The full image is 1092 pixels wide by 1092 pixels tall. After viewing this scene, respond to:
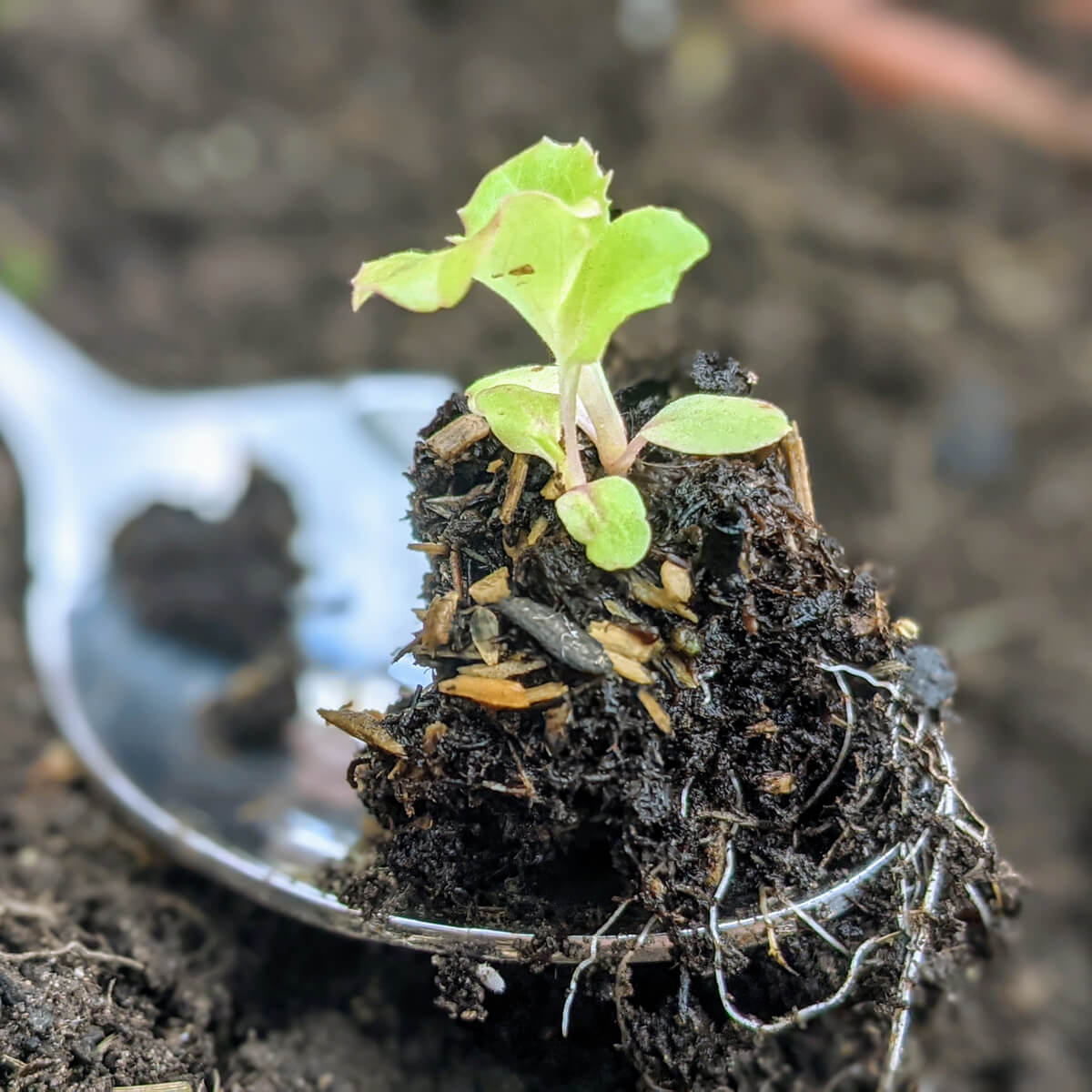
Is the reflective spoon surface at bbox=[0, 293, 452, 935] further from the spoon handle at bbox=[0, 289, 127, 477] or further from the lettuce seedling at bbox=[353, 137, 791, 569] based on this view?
the lettuce seedling at bbox=[353, 137, 791, 569]

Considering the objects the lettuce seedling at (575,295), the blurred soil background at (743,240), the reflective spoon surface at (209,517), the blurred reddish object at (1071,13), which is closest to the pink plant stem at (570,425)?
the lettuce seedling at (575,295)

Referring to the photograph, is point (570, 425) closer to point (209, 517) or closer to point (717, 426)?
point (717, 426)

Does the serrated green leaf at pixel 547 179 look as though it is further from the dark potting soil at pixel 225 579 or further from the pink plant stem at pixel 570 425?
the dark potting soil at pixel 225 579

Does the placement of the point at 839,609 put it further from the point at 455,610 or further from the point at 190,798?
the point at 190,798

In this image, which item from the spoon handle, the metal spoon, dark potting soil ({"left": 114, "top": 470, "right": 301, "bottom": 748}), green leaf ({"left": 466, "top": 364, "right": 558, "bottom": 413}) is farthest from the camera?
the spoon handle

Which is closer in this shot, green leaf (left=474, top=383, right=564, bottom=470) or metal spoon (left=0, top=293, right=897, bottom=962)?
green leaf (left=474, top=383, right=564, bottom=470)

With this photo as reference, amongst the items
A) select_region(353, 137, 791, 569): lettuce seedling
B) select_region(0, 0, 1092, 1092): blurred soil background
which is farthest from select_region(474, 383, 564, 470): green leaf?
select_region(0, 0, 1092, 1092): blurred soil background

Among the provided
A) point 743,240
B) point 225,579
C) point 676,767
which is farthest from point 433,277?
point 743,240
